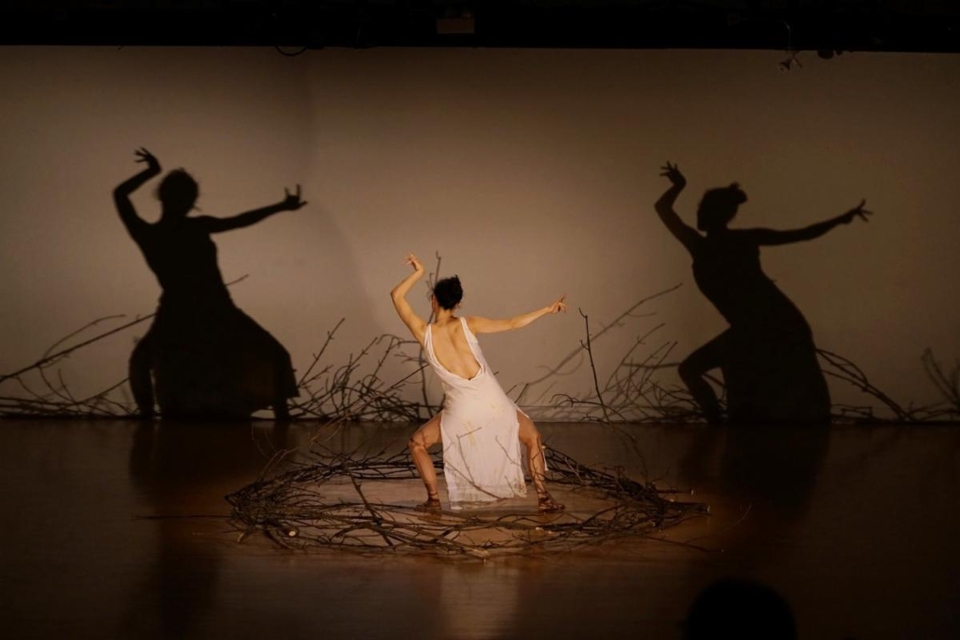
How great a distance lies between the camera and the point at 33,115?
27.4ft

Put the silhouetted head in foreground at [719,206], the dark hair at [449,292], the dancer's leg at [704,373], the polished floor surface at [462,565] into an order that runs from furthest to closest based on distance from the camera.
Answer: the dancer's leg at [704,373], the silhouetted head in foreground at [719,206], the dark hair at [449,292], the polished floor surface at [462,565]

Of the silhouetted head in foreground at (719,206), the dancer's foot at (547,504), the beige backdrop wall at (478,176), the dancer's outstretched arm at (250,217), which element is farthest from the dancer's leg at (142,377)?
the silhouetted head in foreground at (719,206)

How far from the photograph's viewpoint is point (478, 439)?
18.1ft

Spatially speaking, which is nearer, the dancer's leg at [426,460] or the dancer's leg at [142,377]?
the dancer's leg at [426,460]

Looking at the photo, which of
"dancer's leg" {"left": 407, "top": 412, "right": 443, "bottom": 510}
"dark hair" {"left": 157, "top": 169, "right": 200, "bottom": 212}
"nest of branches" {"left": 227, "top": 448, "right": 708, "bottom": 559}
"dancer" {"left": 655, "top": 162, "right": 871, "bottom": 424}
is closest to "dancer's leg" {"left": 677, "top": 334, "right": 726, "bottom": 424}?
"dancer" {"left": 655, "top": 162, "right": 871, "bottom": 424}

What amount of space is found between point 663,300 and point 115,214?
410cm

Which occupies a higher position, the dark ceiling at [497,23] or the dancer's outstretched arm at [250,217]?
the dark ceiling at [497,23]

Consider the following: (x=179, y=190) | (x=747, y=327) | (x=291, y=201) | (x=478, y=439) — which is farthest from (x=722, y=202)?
(x=179, y=190)

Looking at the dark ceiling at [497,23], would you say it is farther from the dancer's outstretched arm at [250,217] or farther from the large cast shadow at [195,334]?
the dancer's outstretched arm at [250,217]

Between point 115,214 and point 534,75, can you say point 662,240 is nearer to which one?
point 534,75

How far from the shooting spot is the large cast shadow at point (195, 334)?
8.42 metres

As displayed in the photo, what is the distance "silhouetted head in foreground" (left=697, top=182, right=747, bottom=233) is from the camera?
8.46 m

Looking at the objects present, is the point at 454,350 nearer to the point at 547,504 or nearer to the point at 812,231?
the point at 547,504

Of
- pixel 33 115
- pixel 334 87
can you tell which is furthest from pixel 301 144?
pixel 33 115
